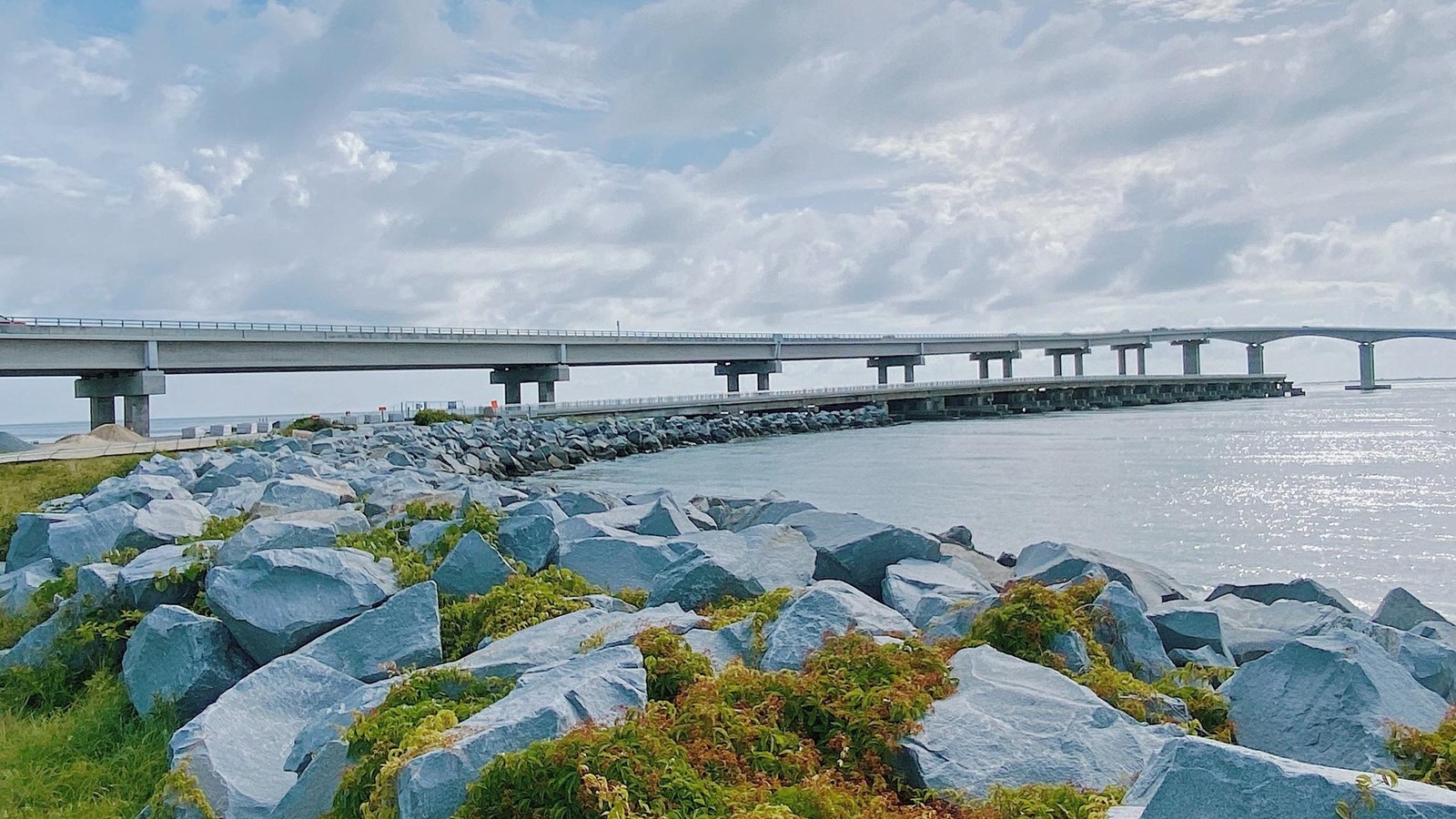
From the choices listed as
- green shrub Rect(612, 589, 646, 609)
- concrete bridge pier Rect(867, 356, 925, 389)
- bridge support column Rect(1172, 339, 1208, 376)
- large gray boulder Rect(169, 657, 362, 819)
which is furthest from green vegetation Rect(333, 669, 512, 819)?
bridge support column Rect(1172, 339, 1208, 376)

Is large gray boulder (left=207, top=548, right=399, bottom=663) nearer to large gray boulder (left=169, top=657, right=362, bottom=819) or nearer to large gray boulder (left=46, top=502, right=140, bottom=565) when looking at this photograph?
large gray boulder (left=169, top=657, right=362, bottom=819)

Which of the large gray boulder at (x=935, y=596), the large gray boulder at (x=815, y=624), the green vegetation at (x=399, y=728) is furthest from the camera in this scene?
the large gray boulder at (x=935, y=596)

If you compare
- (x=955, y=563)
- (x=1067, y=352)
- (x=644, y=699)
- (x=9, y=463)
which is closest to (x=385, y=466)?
(x=9, y=463)

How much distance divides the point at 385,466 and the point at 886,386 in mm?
54413

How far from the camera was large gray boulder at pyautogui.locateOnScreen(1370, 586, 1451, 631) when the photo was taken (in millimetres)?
6953

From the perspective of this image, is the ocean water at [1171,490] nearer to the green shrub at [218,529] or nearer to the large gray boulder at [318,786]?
the green shrub at [218,529]

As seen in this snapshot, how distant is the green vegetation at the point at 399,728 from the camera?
3367 mm

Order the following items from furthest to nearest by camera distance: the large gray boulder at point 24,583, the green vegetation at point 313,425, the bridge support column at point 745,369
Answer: the bridge support column at point 745,369, the green vegetation at point 313,425, the large gray boulder at point 24,583

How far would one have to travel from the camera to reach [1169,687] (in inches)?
173

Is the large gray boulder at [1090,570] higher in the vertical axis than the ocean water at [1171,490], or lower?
higher

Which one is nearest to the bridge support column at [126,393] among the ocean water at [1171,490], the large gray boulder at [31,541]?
the ocean water at [1171,490]

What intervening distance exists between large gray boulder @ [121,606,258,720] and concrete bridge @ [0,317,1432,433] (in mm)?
37091

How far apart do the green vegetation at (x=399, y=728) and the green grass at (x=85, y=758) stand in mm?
1486

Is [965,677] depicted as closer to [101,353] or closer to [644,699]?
[644,699]
